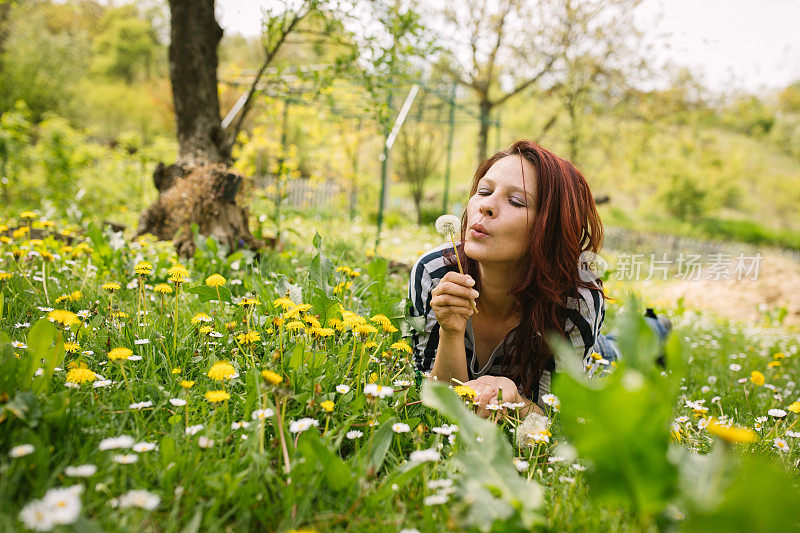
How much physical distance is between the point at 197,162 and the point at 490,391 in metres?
3.07

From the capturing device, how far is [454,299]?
5.19 feet

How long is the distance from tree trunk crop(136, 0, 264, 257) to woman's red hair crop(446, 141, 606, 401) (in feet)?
7.26

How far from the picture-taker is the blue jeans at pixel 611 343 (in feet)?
8.52

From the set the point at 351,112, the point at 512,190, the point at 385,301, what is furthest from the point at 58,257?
the point at 351,112

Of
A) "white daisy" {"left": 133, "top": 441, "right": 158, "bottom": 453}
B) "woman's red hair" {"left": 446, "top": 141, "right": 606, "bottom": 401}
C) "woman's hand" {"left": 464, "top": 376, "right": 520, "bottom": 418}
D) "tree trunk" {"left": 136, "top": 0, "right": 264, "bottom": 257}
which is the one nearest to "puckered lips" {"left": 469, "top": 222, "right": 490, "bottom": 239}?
"woman's red hair" {"left": 446, "top": 141, "right": 606, "bottom": 401}

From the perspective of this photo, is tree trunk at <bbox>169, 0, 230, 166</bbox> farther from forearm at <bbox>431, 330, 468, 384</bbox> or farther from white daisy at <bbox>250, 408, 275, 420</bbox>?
white daisy at <bbox>250, 408, 275, 420</bbox>

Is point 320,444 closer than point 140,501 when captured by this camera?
No

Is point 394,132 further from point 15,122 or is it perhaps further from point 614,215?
point 614,215

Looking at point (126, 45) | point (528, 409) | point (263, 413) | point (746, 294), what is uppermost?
point (126, 45)

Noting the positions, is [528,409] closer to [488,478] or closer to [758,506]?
[488,478]

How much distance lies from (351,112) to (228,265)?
280 inches

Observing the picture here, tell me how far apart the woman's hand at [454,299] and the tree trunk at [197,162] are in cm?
222

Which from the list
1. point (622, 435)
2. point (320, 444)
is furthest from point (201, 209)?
point (622, 435)

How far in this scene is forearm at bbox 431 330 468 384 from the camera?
5.71 ft
